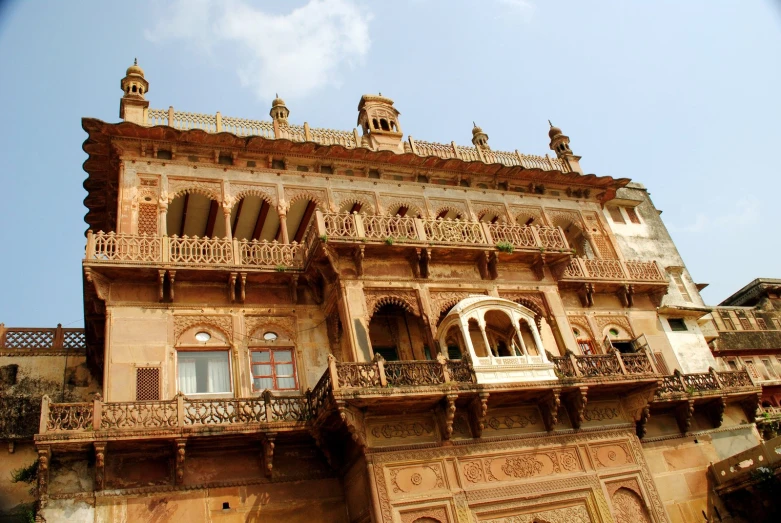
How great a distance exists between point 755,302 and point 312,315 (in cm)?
2079

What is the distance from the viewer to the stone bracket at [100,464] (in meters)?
11.1

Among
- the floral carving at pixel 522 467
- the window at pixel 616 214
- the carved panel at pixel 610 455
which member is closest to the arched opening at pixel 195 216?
the floral carving at pixel 522 467

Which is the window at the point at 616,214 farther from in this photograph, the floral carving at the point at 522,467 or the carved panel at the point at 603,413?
the floral carving at the point at 522,467

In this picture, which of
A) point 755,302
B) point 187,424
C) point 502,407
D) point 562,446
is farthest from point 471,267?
point 755,302

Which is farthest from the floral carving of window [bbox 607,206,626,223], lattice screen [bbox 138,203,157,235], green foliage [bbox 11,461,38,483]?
window [bbox 607,206,626,223]

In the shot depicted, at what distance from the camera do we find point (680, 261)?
70.2 ft

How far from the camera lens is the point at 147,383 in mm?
12812

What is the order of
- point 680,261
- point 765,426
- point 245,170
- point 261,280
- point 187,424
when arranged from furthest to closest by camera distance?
1. point 680,261
2. point 765,426
3. point 245,170
4. point 261,280
5. point 187,424

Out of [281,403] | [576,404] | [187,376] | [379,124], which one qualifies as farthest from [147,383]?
[379,124]

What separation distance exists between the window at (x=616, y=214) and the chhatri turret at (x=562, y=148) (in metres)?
1.68

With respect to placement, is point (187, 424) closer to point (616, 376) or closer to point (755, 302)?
point (616, 376)

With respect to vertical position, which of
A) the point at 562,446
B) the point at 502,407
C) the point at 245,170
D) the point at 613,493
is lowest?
the point at 613,493

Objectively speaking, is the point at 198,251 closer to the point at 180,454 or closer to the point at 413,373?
the point at 180,454

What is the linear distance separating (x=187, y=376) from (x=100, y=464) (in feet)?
8.44
